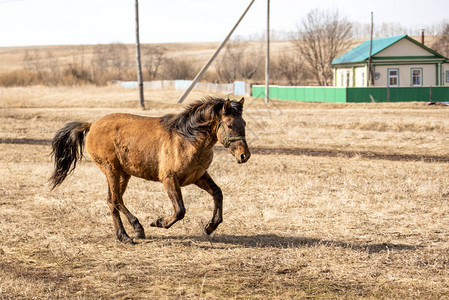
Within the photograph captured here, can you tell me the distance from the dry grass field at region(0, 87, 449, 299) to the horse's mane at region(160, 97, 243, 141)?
1525 mm

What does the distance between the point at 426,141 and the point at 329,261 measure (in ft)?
46.2

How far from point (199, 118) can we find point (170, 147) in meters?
0.57

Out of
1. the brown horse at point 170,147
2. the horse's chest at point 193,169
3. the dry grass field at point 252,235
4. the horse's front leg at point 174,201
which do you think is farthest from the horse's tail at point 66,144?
the horse's chest at point 193,169

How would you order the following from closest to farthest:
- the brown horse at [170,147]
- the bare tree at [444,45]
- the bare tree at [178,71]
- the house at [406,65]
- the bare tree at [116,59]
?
the brown horse at [170,147]
the house at [406,65]
the bare tree at [444,45]
the bare tree at [178,71]
the bare tree at [116,59]

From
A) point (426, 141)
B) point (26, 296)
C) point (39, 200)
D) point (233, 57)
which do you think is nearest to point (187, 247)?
point (26, 296)

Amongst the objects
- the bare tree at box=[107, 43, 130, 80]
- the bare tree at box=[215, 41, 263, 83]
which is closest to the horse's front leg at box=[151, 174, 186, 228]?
the bare tree at box=[215, 41, 263, 83]

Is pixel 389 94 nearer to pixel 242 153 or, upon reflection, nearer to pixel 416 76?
pixel 416 76

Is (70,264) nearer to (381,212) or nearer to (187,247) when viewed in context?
(187,247)

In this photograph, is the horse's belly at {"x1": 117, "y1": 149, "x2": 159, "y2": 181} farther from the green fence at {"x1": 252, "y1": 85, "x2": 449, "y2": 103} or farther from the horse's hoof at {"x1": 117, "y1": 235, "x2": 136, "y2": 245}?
the green fence at {"x1": 252, "y1": 85, "x2": 449, "y2": 103}

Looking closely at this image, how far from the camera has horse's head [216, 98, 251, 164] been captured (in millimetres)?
6643

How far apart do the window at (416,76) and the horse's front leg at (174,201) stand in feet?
141

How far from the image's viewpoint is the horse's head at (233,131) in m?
6.64

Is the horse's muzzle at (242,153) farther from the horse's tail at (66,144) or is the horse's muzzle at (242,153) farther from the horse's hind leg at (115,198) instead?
the horse's tail at (66,144)

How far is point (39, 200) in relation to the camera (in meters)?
10.3
